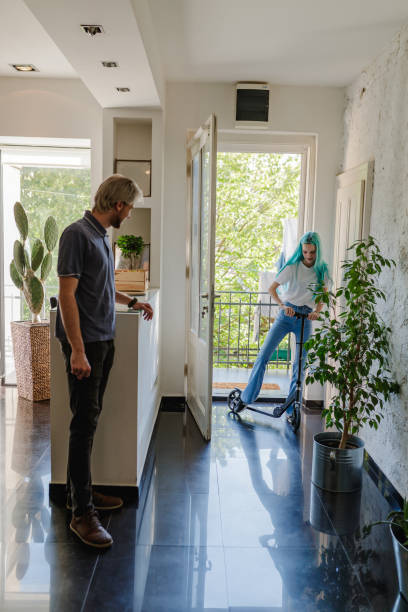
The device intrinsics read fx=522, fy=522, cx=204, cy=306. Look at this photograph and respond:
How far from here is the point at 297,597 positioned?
2.06m

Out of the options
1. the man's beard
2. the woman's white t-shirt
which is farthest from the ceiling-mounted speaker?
the man's beard

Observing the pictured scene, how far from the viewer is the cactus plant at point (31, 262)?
4461 millimetres

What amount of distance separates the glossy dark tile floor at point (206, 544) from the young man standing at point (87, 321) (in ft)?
0.61

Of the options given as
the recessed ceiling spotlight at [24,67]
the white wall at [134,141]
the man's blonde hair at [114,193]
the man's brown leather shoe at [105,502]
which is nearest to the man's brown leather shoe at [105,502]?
the man's brown leather shoe at [105,502]

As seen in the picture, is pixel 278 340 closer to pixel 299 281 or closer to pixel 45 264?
pixel 299 281

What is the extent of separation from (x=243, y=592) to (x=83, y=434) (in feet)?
3.11

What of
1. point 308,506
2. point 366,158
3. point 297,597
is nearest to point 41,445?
point 308,506

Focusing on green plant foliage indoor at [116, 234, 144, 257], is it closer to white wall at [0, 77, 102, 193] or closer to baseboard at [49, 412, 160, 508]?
white wall at [0, 77, 102, 193]

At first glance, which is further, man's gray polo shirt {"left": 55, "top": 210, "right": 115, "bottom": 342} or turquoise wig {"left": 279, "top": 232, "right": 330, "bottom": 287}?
turquoise wig {"left": 279, "top": 232, "right": 330, "bottom": 287}

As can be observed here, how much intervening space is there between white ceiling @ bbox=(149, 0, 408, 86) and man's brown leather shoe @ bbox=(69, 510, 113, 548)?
274 centimetres

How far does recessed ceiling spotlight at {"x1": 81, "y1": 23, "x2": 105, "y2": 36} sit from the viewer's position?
254 cm

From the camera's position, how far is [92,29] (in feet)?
8.46

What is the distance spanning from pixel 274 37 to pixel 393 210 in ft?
4.49

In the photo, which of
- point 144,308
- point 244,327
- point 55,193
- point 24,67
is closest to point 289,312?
point 144,308
